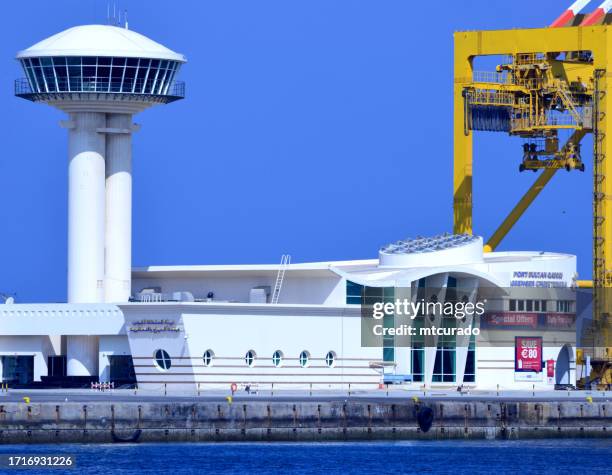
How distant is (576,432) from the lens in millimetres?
120875

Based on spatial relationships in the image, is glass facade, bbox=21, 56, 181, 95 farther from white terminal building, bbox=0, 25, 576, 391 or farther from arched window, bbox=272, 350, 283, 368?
arched window, bbox=272, 350, 283, 368

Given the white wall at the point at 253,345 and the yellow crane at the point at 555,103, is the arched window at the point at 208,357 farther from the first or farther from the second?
the yellow crane at the point at 555,103

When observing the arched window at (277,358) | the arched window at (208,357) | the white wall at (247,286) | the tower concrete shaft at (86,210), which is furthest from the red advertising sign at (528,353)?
the tower concrete shaft at (86,210)

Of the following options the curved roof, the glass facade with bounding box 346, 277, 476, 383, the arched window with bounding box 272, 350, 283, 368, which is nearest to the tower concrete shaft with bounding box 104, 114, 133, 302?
the curved roof

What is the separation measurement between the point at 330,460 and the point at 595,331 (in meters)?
31.6

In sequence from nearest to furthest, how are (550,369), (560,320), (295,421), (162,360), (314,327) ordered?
(295,421), (162,360), (314,327), (550,369), (560,320)

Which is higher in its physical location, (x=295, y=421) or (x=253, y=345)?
(x=253, y=345)

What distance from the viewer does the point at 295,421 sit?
118 metres

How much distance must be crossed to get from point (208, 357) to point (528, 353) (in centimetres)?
1922

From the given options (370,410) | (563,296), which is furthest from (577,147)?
(370,410)

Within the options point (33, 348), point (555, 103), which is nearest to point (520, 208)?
point (555, 103)

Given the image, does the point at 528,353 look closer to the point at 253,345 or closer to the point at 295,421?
the point at 253,345

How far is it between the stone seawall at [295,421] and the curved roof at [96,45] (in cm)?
2621

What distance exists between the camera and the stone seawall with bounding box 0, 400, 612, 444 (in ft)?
379
